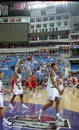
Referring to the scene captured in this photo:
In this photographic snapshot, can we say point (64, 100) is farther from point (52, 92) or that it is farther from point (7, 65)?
point (7, 65)

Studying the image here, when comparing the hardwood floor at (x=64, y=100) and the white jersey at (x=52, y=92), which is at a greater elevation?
the white jersey at (x=52, y=92)

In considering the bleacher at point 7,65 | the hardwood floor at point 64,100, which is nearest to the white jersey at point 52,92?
the hardwood floor at point 64,100

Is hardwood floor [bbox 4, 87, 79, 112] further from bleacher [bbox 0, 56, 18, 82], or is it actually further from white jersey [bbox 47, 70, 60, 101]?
bleacher [bbox 0, 56, 18, 82]

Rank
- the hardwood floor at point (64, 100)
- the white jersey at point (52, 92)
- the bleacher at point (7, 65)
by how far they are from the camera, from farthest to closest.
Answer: the bleacher at point (7, 65) < the hardwood floor at point (64, 100) < the white jersey at point (52, 92)

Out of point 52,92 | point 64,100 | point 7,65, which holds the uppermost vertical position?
point 52,92

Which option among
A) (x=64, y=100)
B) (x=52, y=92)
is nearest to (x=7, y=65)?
(x=64, y=100)

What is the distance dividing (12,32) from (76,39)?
1095cm

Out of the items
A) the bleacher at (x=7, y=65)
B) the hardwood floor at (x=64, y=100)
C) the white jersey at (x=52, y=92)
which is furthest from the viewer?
the bleacher at (x=7, y=65)

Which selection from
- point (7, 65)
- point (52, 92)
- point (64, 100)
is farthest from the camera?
point (7, 65)

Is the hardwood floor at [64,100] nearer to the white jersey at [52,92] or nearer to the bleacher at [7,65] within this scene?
the white jersey at [52,92]

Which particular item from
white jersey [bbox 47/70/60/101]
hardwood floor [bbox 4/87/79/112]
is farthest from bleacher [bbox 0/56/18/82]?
white jersey [bbox 47/70/60/101]

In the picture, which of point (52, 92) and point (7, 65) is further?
point (7, 65)

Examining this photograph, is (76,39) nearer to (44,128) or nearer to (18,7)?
(18,7)

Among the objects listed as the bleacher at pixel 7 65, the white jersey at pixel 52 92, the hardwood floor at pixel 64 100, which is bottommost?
the bleacher at pixel 7 65
